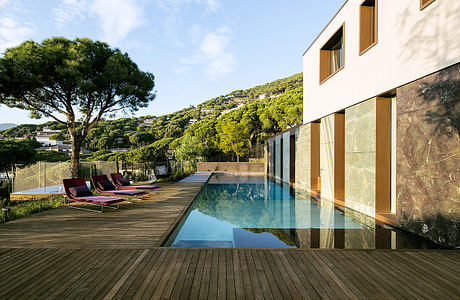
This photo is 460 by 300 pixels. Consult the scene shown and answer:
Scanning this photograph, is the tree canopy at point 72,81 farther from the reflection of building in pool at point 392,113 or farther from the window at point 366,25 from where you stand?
the window at point 366,25

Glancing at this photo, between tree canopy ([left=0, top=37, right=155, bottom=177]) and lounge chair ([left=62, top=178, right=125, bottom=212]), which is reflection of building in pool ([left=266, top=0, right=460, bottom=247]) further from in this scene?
tree canopy ([left=0, top=37, right=155, bottom=177])

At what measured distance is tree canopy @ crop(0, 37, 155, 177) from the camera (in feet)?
36.8

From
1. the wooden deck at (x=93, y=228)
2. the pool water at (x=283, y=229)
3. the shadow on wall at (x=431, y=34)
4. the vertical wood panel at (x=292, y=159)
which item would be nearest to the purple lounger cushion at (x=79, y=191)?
the wooden deck at (x=93, y=228)

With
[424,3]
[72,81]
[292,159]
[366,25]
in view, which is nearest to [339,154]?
[366,25]

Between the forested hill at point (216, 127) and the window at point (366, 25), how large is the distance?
20097 millimetres

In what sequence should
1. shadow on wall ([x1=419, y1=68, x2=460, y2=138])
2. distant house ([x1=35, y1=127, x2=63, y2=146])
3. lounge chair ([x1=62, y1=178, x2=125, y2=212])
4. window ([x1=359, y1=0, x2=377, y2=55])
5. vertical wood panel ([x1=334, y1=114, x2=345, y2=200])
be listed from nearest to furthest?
shadow on wall ([x1=419, y1=68, x2=460, y2=138]) < lounge chair ([x1=62, y1=178, x2=125, y2=212]) < window ([x1=359, y1=0, x2=377, y2=55]) < vertical wood panel ([x1=334, y1=114, x2=345, y2=200]) < distant house ([x1=35, y1=127, x2=63, y2=146])

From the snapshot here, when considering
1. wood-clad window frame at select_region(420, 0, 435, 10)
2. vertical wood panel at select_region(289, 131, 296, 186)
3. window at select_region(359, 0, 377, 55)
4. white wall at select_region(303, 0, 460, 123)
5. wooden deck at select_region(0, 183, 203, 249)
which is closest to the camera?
wooden deck at select_region(0, 183, 203, 249)

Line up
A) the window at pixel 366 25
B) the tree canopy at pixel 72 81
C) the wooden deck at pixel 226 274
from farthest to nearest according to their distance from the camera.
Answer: the tree canopy at pixel 72 81 < the window at pixel 366 25 < the wooden deck at pixel 226 274

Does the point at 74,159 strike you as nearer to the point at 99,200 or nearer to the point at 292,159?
the point at 99,200

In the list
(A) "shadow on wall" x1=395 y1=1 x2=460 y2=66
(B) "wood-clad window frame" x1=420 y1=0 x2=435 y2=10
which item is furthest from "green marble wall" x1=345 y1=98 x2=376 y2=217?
(B) "wood-clad window frame" x1=420 y1=0 x2=435 y2=10

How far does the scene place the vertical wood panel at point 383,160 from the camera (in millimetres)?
5672

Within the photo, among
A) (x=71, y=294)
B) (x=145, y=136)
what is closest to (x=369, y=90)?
(x=71, y=294)

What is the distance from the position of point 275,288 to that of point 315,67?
30.1ft

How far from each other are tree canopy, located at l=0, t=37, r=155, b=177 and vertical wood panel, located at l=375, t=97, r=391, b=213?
12.1m
